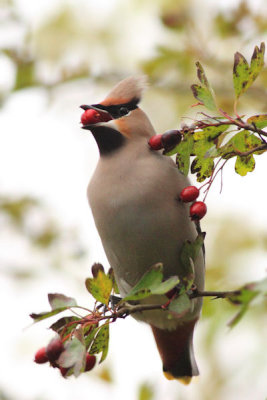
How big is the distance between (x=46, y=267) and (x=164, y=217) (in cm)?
265

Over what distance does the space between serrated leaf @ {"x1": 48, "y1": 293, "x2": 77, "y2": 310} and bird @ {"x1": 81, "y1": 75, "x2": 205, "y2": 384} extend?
0.88 meters

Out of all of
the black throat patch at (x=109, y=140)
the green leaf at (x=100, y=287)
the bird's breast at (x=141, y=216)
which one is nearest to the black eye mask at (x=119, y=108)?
the black throat patch at (x=109, y=140)

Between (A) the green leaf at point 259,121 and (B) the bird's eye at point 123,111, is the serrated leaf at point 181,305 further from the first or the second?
(B) the bird's eye at point 123,111

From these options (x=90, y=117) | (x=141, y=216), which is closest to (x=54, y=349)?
(x=141, y=216)

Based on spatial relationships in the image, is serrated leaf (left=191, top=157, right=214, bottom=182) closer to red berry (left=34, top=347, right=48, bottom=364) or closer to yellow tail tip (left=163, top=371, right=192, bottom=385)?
red berry (left=34, top=347, right=48, bottom=364)

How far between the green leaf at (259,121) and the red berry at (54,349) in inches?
38.1

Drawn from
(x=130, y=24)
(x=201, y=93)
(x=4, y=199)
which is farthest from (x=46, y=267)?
(x=201, y=93)

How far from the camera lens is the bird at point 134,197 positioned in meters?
3.40

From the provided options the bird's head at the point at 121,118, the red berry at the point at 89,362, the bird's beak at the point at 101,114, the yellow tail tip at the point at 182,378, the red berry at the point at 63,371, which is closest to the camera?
the red berry at the point at 63,371

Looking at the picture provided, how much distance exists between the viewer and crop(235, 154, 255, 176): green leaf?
8.81ft

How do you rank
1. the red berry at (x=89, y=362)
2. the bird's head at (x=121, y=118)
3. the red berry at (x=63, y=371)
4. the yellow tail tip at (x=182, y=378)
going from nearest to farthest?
the red berry at (x=63, y=371) < the red berry at (x=89, y=362) < the bird's head at (x=121, y=118) < the yellow tail tip at (x=182, y=378)

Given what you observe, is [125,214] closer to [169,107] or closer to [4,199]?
[4,199]

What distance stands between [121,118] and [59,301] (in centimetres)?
144

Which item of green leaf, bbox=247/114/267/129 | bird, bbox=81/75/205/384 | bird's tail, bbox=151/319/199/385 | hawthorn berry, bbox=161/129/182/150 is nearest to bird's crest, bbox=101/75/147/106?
bird, bbox=81/75/205/384
